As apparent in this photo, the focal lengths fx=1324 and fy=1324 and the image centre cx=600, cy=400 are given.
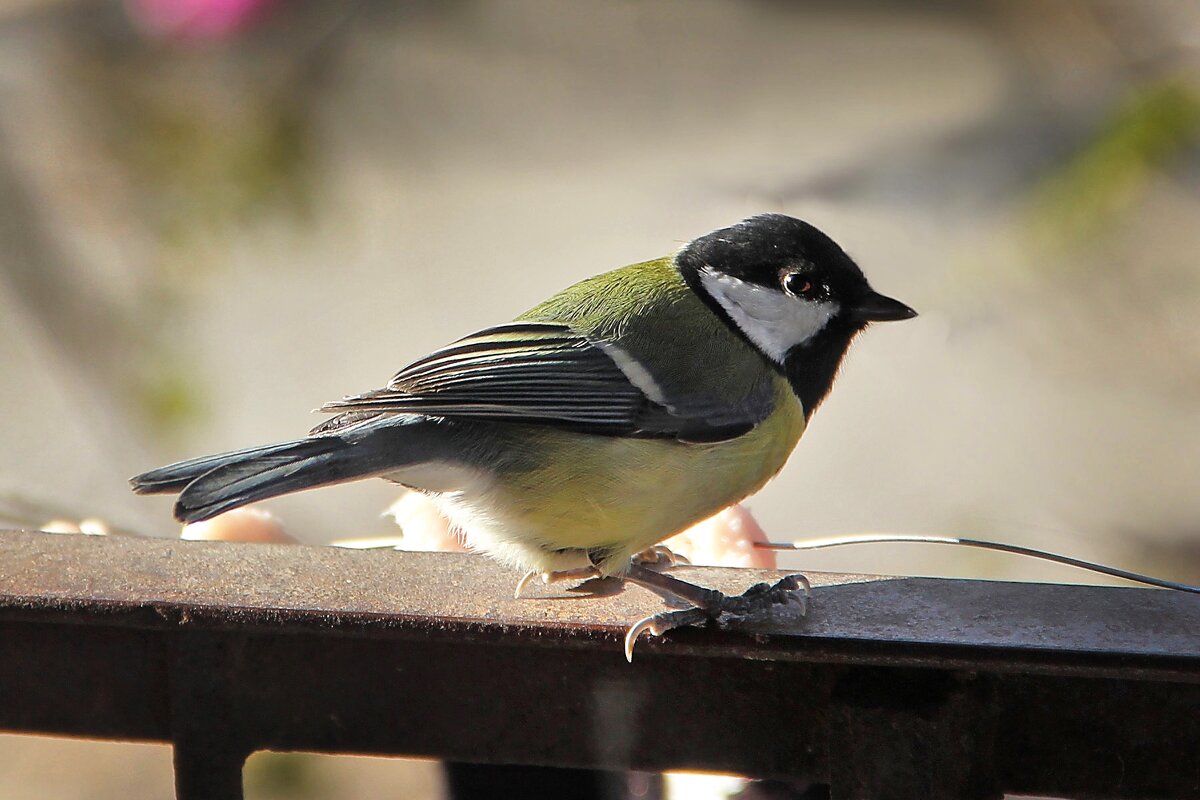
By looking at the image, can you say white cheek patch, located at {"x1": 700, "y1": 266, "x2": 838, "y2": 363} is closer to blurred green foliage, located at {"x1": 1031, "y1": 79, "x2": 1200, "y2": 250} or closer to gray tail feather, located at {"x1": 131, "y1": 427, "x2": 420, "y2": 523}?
gray tail feather, located at {"x1": 131, "y1": 427, "x2": 420, "y2": 523}

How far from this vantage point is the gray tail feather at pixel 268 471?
4.11 ft

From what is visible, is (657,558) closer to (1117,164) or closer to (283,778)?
(283,778)

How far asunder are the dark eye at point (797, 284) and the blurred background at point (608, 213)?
1.76 m

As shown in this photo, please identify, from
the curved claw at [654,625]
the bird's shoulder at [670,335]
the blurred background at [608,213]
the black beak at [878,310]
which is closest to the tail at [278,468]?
the bird's shoulder at [670,335]

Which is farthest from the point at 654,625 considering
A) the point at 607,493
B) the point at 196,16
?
the point at 196,16

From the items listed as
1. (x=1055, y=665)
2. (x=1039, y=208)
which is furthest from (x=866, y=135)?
(x=1055, y=665)

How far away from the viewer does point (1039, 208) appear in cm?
401

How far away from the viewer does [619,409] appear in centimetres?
153

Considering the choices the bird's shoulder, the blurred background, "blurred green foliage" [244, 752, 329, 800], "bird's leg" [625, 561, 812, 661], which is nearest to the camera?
"bird's leg" [625, 561, 812, 661]

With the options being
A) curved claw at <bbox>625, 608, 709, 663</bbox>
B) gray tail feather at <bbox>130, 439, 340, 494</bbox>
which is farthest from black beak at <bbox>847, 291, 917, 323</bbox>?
gray tail feather at <bbox>130, 439, 340, 494</bbox>

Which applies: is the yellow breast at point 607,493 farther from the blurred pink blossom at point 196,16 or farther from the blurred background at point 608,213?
the blurred pink blossom at point 196,16

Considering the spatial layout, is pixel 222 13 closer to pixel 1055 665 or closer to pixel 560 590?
pixel 560 590

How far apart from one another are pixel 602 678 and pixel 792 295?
62 centimetres

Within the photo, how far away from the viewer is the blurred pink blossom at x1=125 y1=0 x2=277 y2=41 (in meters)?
4.06
